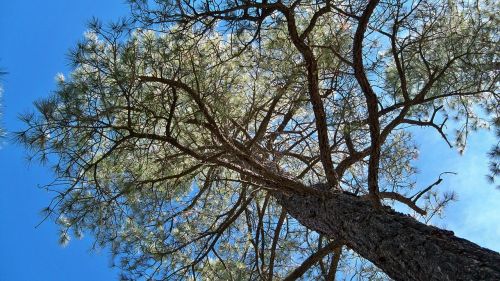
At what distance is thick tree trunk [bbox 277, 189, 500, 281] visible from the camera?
175cm

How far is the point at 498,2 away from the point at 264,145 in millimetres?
2027

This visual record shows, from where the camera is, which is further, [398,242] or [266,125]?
[266,125]

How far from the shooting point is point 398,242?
2041 mm

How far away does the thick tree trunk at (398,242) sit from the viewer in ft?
5.74

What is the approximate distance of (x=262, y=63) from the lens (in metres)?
3.51

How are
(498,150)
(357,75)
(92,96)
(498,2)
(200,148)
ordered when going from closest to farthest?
(357,75), (92,96), (200,148), (498,150), (498,2)

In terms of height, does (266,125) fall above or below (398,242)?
above

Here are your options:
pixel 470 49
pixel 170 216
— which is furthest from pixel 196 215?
pixel 470 49

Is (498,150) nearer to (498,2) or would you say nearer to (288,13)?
(498,2)

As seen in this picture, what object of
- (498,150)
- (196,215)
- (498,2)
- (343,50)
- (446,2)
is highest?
(498,2)

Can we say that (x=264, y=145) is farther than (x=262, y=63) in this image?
Yes

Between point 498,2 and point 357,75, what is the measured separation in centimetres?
196

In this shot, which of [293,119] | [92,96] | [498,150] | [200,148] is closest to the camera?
[92,96]

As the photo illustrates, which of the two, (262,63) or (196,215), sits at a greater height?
(262,63)
